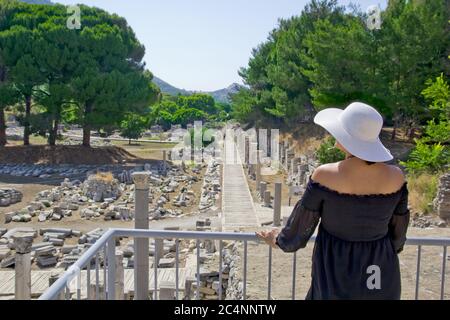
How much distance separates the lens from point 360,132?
102 inches

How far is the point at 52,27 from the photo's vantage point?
3338 centimetres

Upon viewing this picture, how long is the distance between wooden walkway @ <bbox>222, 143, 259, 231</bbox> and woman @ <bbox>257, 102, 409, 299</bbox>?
36.5 feet

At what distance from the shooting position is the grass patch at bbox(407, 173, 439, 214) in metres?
13.9

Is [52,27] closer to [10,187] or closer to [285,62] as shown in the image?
[10,187]

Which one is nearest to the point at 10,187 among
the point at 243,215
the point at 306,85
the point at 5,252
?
the point at 5,252

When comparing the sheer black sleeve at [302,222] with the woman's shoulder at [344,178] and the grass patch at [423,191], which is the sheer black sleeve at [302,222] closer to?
the woman's shoulder at [344,178]

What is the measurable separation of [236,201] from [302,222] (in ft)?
53.0

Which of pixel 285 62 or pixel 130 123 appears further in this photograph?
pixel 130 123

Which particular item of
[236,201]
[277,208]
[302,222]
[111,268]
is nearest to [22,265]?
[111,268]

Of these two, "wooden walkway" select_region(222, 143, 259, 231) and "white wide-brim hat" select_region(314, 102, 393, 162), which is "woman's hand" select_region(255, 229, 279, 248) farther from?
"wooden walkway" select_region(222, 143, 259, 231)

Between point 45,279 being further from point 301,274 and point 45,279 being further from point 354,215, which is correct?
point 354,215

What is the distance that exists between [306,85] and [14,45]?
20.1m

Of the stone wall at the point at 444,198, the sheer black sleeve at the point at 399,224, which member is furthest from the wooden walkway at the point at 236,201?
the sheer black sleeve at the point at 399,224

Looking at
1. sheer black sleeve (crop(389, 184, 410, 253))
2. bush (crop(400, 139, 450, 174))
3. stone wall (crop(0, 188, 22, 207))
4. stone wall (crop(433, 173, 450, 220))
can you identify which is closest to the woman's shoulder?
sheer black sleeve (crop(389, 184, 410, 253))
